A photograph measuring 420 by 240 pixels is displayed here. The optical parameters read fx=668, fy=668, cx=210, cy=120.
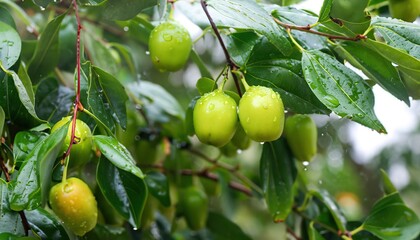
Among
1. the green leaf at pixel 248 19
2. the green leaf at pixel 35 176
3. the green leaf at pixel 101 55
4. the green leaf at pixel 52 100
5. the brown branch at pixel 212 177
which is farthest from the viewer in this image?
the brown branch at pixel 212 177

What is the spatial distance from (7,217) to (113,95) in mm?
231

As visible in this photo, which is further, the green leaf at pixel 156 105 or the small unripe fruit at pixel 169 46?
the green leaf at pixel 156 105

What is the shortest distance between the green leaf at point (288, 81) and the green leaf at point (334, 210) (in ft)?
0.98

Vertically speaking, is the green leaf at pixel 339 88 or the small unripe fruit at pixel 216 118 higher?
the green leaf at pixel 339 88

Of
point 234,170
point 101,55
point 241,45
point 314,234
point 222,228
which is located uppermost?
point 241,45

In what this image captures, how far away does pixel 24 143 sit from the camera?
32.7 inches

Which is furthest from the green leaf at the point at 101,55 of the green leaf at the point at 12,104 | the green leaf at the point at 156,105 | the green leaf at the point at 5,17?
the green leaf at the point at 12,104

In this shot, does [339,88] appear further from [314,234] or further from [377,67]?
[314,234]

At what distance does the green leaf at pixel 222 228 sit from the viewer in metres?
1.39

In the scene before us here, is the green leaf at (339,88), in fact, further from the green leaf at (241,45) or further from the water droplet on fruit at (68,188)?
the water droplet on fruit at (68,188)

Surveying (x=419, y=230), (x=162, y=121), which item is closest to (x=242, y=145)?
(x=419, y=230)

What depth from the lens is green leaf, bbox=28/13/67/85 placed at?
1048mm

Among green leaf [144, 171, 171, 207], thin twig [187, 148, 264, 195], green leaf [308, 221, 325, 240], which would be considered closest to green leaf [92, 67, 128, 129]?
green leaf [144, 171, 171, 207]

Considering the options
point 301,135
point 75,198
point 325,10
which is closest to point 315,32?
point 325,10
